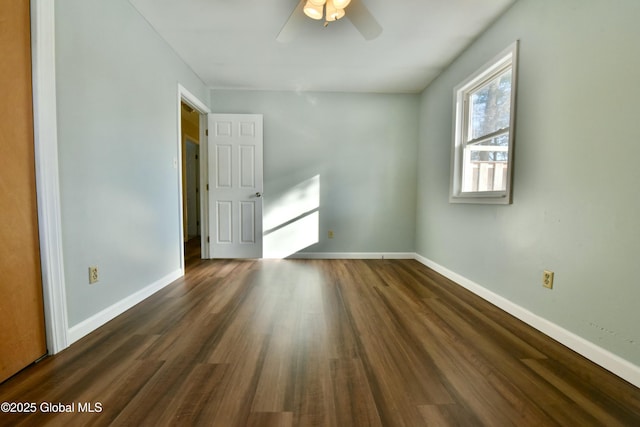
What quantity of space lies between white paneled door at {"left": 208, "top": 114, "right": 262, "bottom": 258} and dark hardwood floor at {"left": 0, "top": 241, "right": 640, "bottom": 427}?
1501 mm

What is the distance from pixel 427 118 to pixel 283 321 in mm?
3233

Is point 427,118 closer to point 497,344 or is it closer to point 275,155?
point 275,155

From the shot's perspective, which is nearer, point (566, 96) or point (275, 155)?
point (566, 96)

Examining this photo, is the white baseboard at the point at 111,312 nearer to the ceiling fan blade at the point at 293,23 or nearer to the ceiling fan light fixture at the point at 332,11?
the ceiling fan blade at the point at 293,23

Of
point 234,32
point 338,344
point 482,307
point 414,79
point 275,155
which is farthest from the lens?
point 275,155

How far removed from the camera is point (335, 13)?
167 cm

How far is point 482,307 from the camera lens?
203 cm

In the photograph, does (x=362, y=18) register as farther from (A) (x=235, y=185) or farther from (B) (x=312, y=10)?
(A) (x=235, y=185)

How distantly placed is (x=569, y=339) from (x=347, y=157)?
292 centimetres

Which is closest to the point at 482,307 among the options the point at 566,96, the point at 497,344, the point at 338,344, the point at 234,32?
the point at 497,344

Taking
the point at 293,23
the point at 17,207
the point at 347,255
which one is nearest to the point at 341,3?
the point at 293,23

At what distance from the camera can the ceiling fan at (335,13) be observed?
5.25 ft

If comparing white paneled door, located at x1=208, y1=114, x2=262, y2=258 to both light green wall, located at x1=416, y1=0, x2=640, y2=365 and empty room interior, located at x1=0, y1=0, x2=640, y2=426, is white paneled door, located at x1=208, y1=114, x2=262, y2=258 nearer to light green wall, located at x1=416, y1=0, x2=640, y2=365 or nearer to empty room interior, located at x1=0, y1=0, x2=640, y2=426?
empty room interior, located at x1=0, y1=0, x2=640, y2=426

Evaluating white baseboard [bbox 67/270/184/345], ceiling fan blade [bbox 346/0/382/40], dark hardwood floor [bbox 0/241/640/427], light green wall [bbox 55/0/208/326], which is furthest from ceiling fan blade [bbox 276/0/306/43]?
white baseboard [bbox 67/270/184/345]
